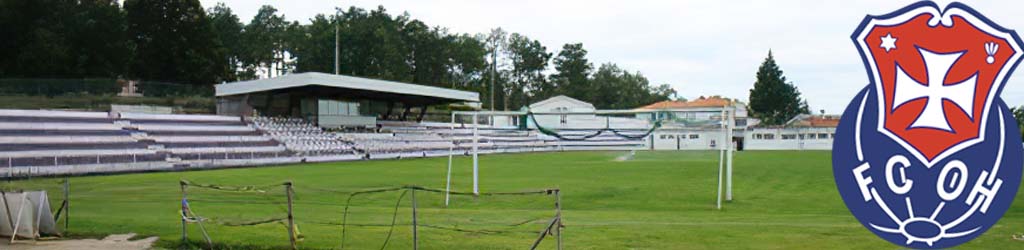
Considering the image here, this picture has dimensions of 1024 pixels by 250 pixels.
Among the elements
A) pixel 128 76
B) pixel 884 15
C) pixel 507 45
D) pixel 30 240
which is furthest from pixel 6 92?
pixel 507 45

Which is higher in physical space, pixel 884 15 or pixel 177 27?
pixel 177 27

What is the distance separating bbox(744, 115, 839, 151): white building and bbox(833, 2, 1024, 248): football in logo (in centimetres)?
4940

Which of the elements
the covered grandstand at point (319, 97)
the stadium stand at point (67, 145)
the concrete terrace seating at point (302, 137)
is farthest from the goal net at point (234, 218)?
the covered grandstand at point (319, 97)

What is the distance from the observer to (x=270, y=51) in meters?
79.5

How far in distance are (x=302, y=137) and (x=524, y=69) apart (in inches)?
2311

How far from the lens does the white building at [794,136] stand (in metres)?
54.8

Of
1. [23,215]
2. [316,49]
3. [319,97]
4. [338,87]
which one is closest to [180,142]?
[338,87]

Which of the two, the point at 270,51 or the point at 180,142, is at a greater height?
the point at 270,51

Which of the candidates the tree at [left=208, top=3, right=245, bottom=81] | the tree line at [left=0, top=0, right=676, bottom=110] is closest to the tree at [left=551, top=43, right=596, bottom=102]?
the tree line at [left=0, top=0, right=676, bottom=110]

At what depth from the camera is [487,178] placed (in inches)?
984

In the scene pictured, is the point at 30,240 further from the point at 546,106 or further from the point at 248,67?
the point at 248,67

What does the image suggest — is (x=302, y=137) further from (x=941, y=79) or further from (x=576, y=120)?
(x=941, y=79)

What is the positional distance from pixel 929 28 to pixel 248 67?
80.5m

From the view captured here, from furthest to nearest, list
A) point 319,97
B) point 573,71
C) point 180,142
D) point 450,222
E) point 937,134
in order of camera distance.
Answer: point 573,71
point 319,97
point 180,142
point 450,222
point 937,134
